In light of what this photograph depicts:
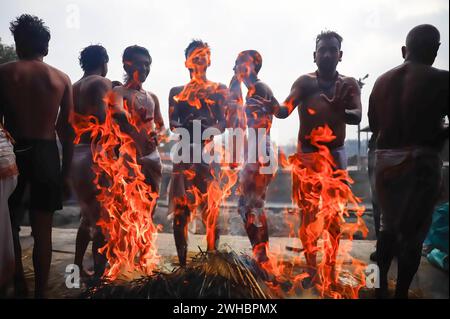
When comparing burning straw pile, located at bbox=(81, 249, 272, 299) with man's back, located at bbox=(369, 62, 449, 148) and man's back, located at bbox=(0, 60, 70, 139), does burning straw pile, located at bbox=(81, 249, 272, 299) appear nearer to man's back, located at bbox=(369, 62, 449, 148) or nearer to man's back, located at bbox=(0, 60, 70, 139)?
man's back, located at bbox=(0, 60, 70, 139)

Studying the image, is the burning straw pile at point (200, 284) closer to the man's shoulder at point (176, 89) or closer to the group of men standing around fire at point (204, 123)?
the group of men standing around fire at point (204, 123)

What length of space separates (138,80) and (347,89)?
8.86ft

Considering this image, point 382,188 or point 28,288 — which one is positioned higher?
point 382,188

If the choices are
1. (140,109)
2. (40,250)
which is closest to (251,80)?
(140,109)

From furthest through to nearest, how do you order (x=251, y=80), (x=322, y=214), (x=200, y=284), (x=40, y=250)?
(x=251, y=80) < (x=322, y=214) < (x=40, y=250) < (x=200, y=284)

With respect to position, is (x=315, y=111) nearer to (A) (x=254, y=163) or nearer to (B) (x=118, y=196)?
(A) (x=254, y=163)

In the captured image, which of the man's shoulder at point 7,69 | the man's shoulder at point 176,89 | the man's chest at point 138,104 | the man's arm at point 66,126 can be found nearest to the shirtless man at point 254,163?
the man's shoulder at point 176,89

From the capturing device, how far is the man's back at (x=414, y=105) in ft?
10.4

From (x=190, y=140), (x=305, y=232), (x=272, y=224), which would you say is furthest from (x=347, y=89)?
(x=272, y=224)

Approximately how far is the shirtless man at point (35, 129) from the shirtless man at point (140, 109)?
0.86 meters

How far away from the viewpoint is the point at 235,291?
2.85 meters

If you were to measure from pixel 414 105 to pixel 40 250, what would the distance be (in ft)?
13.9

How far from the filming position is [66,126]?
11.8 ft
